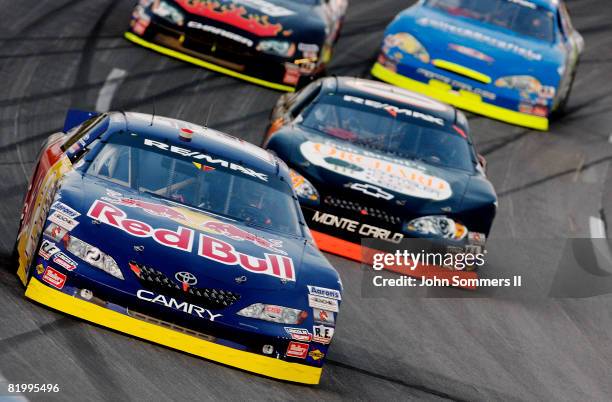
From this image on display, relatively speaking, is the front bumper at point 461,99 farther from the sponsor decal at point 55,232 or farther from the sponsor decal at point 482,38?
the sponsor decal at point 55,232

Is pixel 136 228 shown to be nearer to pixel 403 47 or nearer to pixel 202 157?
pixel 202 157

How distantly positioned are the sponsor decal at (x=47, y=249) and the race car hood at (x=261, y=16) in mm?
8515

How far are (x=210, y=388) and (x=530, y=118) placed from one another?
10397 mm

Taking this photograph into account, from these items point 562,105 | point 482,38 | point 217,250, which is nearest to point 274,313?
point 217,250

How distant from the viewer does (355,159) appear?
1231 centimetres

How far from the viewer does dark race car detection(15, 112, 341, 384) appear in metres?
8.20

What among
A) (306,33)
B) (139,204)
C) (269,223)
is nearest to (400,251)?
(269,223)

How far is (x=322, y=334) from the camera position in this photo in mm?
8508

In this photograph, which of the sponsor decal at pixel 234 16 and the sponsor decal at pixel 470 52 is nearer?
the sponsor decal at pixel 234 16

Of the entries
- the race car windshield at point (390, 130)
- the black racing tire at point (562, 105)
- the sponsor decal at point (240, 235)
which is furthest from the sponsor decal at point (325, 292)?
the black racing tire at point (562, 105)

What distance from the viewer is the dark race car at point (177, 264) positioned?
26.9ft

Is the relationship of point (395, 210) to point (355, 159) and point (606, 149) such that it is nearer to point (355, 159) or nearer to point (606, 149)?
point (355, 159)

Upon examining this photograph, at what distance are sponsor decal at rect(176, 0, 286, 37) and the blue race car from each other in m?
1.72

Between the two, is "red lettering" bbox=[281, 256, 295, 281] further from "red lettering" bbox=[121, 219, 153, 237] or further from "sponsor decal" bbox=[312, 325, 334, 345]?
"red lettering" bbox=[121, 219, 153, 237]
